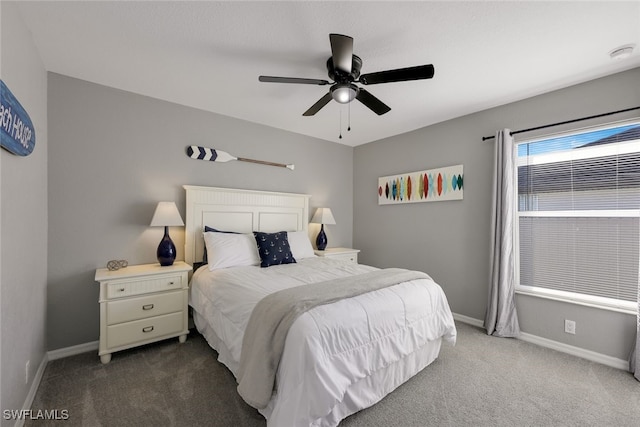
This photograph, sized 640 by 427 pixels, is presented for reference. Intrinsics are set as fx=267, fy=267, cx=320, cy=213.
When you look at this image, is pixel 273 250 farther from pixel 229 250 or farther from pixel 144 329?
pixel 144 329

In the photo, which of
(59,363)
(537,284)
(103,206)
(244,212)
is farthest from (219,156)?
(537,284)

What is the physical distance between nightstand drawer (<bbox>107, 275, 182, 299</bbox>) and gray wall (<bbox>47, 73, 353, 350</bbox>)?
0.48m

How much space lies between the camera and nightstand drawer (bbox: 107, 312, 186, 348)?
2299mm

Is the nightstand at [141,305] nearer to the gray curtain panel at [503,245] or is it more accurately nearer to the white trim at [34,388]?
the white trim at [34,388]

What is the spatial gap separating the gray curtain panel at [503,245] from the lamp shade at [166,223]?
3345 mm

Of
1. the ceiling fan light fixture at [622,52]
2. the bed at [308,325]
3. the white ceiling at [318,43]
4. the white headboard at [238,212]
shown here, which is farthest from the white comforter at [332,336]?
the ceiling fan light fixture at [622,52]

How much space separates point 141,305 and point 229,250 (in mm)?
894

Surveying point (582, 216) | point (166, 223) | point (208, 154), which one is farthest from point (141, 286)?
point (582, 216)

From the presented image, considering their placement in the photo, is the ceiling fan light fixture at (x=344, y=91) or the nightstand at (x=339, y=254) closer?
the ceiling fan light fixture at (x=344, y=91)

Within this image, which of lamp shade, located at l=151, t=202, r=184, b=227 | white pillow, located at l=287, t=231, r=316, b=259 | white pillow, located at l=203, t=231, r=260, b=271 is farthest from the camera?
white pillow, located at l=287, t=231, r=316, b=259

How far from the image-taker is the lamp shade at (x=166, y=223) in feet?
8.67

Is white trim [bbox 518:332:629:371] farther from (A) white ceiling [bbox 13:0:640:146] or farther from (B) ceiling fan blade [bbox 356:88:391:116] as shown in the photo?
(B) ceiling fan blade [bbox 356:88:391:116]

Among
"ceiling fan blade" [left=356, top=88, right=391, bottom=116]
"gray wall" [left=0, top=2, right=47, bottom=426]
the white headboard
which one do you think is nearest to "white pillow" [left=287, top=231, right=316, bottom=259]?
the white headboard

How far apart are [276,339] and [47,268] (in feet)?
7.75
